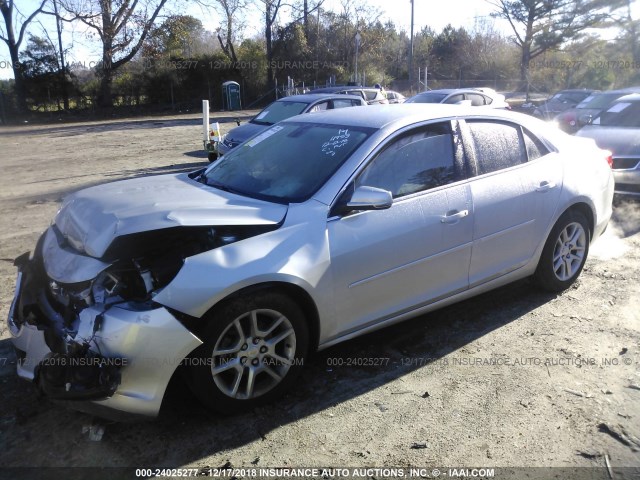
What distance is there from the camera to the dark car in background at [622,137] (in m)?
8.04

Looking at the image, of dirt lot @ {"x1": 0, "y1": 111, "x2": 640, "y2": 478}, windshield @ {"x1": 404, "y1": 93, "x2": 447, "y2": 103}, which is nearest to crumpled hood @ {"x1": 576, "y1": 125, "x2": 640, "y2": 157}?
dirt lot @ {"x1": 0, "y1": 111, "x2": 640, "y2": 478}

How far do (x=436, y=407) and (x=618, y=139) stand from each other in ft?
23.0

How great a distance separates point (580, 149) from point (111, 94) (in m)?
30.9

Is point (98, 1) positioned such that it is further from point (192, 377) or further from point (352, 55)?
point (192, 377)

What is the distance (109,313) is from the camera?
2.83 meters

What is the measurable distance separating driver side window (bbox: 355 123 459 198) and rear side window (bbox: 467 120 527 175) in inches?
11.1

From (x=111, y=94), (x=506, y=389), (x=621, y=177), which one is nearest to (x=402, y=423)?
(x=506, y=389)

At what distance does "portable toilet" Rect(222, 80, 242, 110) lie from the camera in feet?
107

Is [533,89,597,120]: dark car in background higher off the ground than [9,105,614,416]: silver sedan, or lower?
higher

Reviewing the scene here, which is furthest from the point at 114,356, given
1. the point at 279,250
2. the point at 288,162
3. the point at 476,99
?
the point at 476,99

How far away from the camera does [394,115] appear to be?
4.08m

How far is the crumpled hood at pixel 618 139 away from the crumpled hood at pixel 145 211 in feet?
22.6

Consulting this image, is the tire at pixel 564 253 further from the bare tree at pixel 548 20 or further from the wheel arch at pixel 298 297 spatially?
the bare tree at pixel 548 20

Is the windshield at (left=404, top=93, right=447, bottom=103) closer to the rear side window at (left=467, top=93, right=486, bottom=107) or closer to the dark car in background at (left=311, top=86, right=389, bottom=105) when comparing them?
the rear side window at (left=467, top=93, right=486, bottom=107)
